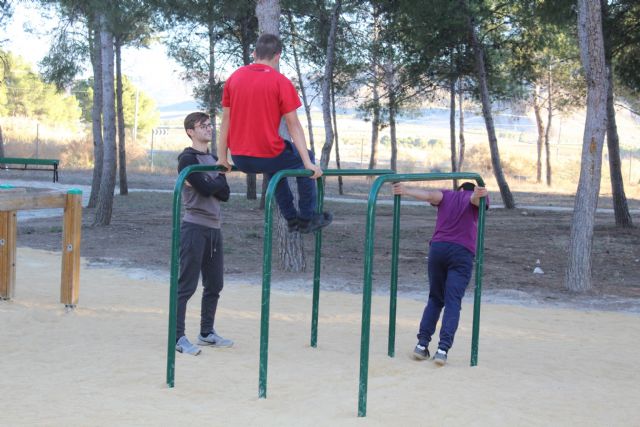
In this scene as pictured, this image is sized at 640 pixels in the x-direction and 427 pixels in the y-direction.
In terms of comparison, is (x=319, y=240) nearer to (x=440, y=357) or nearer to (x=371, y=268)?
(x=440, y=357)

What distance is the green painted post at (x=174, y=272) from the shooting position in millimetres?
5344

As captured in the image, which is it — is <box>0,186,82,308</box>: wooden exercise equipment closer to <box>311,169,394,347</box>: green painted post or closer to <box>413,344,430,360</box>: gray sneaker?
<box>311,169,394,347</box>: green painted post

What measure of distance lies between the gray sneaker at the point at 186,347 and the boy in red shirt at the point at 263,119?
61.0 inches

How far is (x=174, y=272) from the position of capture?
5402 millimetres

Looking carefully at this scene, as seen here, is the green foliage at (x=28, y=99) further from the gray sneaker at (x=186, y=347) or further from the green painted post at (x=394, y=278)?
the green painted post at (x=394, y=278)

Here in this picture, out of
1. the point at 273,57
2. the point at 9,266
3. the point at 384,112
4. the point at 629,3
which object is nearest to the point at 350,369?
the point at 273,57

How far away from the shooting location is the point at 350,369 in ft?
19.5

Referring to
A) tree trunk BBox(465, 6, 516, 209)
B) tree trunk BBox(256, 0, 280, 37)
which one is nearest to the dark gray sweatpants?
tree trunk BBox(256, 0, 280, 37)

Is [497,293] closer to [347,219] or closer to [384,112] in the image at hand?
[347,219]

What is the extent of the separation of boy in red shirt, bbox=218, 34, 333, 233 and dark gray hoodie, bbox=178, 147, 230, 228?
509 mm

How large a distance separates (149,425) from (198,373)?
1.22 meters

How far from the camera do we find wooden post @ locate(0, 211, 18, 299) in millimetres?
8062

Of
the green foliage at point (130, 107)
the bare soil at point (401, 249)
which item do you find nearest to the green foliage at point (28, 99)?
the green foliage at point (130, 107)

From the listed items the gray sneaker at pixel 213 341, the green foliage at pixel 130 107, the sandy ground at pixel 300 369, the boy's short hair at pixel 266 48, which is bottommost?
the sandy ground at pixel 300 369
